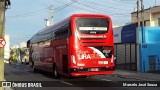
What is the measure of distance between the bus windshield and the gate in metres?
17.8

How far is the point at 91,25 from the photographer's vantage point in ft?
69.2

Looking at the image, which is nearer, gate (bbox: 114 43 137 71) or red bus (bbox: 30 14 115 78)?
red bus (bbox: 30 14 115 78)

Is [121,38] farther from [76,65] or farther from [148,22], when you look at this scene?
[76,65]

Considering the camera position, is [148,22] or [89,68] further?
[148,22]

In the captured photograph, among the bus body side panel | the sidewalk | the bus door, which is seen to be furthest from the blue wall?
the bus door

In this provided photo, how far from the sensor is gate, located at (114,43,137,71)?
1554 inches

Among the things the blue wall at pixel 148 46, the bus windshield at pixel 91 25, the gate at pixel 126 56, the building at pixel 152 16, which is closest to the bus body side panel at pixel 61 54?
the bus windshield at pixel 91 25

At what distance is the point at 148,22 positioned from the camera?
53.2m

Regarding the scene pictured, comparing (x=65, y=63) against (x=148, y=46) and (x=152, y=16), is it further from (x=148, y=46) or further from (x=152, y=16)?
(x=152, y=16)

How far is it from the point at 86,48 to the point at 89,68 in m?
1.12

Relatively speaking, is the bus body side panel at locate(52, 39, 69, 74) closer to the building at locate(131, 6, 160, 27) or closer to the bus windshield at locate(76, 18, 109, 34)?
the bus windshield at locate(76, 18, 109, 34)

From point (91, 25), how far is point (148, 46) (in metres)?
17.2

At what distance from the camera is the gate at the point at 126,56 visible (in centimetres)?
3947

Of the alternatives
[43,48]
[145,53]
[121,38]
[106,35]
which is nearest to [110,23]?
[106,35]
